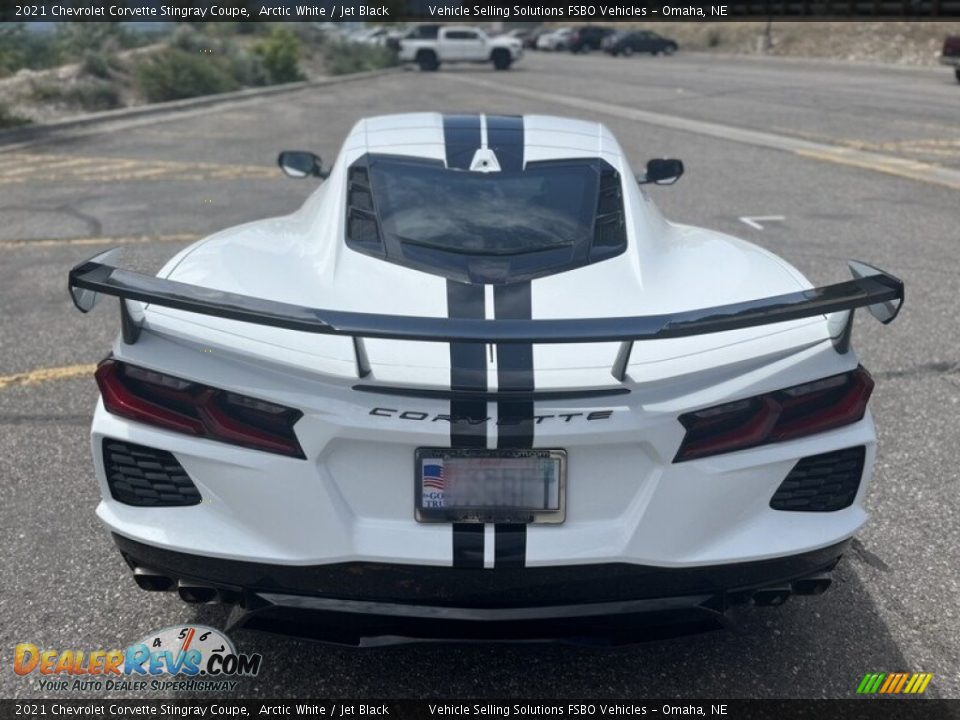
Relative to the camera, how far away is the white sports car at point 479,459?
2.30 meters

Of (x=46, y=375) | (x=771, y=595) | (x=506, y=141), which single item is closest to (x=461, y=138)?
(x=506, y=141)

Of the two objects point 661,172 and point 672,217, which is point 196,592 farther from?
point 672,217

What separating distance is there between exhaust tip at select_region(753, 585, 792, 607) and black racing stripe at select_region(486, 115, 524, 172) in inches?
70.1

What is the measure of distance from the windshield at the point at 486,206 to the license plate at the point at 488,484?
0.97 m

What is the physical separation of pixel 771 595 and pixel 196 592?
4.90 ft

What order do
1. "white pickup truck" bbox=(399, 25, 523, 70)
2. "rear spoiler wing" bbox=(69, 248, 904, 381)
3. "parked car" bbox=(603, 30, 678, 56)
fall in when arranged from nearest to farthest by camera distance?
"rear spoiler wing" bbox=(69, 248, 904, 381)
"white pickup truck" bbox=(399, 25, 523, 70)
"parked car" bbox=(603, 30, 678, 56)

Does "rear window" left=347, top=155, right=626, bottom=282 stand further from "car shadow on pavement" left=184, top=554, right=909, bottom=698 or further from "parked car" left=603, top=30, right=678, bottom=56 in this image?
"parked car" left=603, top=30, right=678, bottom=56

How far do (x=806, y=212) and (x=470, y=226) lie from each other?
7.14 metres

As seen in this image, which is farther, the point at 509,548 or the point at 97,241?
the point at 97,241

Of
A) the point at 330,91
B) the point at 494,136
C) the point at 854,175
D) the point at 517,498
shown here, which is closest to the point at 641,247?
the point at 494,136

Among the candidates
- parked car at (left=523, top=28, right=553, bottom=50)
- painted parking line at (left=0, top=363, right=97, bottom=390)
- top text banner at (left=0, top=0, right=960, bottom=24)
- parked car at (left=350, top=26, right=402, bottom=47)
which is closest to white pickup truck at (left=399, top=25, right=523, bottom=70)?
top text banner at (left=0, top=0, right=960, bottom=24)

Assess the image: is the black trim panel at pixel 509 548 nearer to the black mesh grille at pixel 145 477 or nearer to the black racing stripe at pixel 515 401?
the black racing stripe at pixel 515 401

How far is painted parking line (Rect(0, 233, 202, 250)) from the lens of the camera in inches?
323

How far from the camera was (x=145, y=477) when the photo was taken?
8.15 ft
